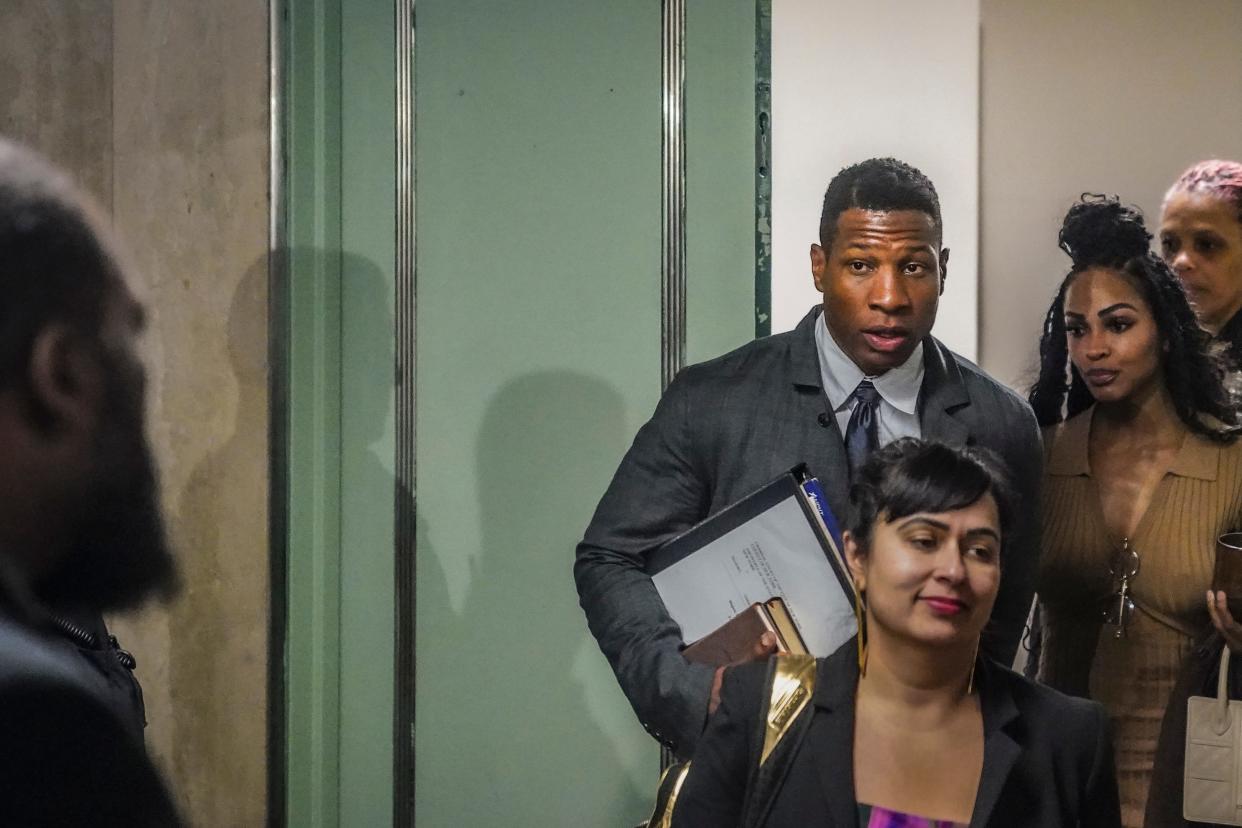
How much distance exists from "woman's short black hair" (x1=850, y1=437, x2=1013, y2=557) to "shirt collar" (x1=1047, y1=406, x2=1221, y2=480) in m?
0.48

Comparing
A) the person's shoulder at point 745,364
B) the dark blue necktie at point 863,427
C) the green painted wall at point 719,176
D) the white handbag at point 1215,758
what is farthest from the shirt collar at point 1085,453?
the green painted wall at point 719,176

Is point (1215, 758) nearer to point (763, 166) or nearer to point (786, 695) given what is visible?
point (786, 695)

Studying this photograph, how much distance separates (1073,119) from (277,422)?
1.73 meters

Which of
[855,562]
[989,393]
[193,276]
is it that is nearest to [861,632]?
[855,562]

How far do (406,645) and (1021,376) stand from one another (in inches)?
59.9

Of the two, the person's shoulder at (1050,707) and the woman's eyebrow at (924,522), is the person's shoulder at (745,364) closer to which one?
the woman's eyebrow at (924,522)

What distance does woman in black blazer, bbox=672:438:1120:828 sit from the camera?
1484mm

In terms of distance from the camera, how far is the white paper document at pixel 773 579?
1.70 m

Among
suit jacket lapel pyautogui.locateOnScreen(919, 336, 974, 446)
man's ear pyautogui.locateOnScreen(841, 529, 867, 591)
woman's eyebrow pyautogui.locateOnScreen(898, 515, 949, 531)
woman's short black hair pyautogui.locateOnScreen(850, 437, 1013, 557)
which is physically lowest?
man's ear pyautogui.locateOnScreen(841, 529, 867, 591)

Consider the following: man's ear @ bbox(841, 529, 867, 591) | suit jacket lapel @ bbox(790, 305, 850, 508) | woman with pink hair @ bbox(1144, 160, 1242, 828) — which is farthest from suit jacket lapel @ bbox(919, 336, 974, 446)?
woman with pink hair @ bbox(1144, 160, 1242, 828)

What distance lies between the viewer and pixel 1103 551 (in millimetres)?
1990

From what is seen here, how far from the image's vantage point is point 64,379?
0.81 metres

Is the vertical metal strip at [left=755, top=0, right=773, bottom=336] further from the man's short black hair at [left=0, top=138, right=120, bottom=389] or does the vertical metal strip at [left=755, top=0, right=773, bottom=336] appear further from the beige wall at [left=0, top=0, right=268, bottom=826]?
the man's short black hair at [left=0, top=138, right=120, bottom=389]

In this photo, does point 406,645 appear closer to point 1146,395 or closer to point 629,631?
point 629,631
